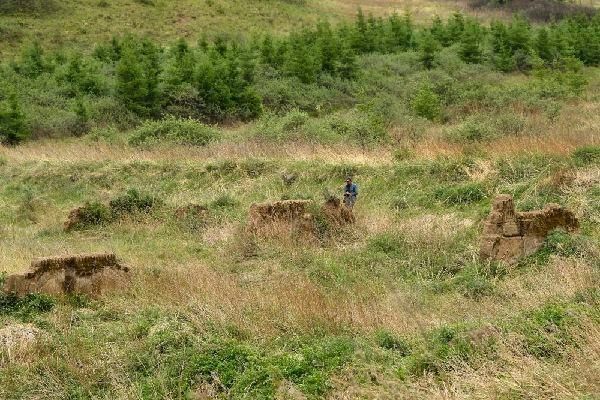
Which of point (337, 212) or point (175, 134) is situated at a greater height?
point (337, 212)

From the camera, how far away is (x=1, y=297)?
841 cm

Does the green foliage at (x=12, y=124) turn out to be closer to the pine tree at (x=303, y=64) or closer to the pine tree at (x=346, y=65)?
the pine tree at (x=303, y=64)

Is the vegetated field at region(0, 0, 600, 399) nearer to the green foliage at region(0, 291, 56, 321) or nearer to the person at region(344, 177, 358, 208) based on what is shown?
the green foliage at region(0, 291, 56, 321)

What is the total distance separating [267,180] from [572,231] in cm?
829

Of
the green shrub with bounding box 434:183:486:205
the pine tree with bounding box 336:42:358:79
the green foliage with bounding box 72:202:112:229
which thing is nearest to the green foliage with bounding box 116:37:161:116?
the pine tree with bounding box 336:42:358:79

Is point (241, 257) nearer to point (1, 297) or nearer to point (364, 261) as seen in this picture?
point (364, 261)

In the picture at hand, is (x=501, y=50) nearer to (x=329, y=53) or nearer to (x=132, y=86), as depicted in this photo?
(x=329, y=53)

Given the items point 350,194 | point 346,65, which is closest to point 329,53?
point 346,65

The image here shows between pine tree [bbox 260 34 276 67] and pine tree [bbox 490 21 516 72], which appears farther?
pine tree [bbox 490 21 516 72]

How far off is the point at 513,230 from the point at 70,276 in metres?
6.48

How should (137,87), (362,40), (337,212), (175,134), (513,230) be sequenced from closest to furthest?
(513,230)
(337,212)
(175,134)
(137,87)
(362,40)

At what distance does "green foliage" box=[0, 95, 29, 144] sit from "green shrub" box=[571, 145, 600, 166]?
20.5 metres

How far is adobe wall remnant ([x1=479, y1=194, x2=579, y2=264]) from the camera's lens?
9688 millimetres

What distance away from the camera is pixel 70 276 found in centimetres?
902
